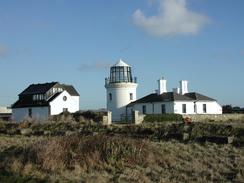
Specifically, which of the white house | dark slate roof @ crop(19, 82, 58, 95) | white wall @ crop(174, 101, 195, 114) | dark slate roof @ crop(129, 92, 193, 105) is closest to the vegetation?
white wall @ crop(174, 101, 195, 114)

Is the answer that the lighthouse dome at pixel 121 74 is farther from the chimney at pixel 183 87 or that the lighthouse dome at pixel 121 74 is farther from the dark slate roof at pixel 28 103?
the dark slate roof at pixel 28 103

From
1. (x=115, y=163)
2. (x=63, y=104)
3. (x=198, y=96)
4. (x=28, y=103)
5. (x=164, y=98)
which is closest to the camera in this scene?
(x=115, y=163)

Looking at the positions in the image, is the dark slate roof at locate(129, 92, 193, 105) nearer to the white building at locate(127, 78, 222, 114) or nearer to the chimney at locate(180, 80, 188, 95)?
the white building at locate(127, 78, 222, 114)

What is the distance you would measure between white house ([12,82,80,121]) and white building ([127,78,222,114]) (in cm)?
1301

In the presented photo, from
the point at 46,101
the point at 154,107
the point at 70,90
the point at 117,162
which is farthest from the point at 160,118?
the point at 117,162

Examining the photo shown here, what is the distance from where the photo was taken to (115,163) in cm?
1462

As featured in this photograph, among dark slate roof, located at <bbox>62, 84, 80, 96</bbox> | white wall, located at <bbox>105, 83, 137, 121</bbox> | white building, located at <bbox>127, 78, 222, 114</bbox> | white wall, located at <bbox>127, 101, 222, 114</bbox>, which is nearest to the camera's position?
white wall, located at <bbox>127, 101, 222, 114</bbox>

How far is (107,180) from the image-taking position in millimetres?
12750

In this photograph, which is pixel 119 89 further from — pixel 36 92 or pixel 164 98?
pixel 36 92

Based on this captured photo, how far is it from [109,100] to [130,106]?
10.9ft

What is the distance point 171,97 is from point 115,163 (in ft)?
162

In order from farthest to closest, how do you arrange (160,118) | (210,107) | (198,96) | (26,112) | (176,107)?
(26,112) → (210,107) → (198,96) → (176,107) → (160,118)

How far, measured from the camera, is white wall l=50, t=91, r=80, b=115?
73.2m

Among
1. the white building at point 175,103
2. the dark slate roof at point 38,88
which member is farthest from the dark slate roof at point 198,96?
the dark slate roof at point 38,88
